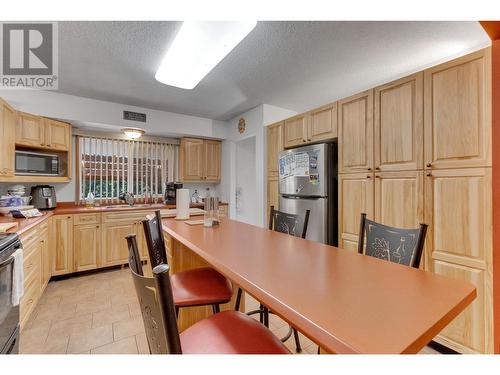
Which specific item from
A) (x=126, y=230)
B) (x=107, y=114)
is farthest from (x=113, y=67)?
(x=126, y=230)

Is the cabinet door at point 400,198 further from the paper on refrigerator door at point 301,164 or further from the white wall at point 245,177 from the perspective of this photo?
the white wall at point 245,177

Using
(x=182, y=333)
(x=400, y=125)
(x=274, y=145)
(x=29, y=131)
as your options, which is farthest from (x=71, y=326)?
(x=400, y=125)

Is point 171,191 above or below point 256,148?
below

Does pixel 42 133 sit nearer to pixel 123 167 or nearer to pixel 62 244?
pixel 123 167

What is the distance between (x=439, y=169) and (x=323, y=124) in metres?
1.20

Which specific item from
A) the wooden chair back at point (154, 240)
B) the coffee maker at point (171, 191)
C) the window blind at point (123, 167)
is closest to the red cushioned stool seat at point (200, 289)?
the wooden chair back at point (154, 240)

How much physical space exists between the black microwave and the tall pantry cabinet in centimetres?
373

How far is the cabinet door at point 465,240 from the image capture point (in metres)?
1.50

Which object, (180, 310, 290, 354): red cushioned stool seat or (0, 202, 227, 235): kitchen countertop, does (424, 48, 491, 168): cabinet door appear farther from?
(0, 202, 227, 235): kitchen countertop

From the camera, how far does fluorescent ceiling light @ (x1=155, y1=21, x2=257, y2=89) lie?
1.52 m

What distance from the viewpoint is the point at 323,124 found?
2.59m

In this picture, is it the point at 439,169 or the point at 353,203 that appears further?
the point at 353,203
